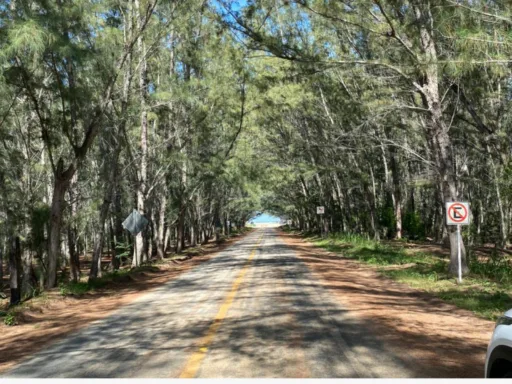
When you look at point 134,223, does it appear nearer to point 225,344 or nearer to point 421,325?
point 225,344

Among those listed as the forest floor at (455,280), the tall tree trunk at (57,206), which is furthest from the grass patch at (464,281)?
the tall tree trunk at (57,206)

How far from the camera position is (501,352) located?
285cm

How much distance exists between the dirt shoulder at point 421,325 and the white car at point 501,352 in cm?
209

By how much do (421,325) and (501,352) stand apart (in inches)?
199

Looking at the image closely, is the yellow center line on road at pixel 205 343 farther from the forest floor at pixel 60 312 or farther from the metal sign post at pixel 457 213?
the metal sign post at pixel 457 213

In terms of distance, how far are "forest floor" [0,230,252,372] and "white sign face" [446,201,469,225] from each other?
8.66 meters

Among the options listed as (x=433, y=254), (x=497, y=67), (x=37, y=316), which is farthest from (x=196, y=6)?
(x=433, y=254)

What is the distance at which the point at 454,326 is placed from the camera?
295 inches

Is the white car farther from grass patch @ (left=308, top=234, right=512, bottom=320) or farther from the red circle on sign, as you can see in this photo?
the red circle on sign

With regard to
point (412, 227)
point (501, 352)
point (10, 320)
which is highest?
point (501, 352)

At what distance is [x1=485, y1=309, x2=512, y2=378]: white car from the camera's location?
2.78m

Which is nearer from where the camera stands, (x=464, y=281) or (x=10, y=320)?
(x=10, y=320)

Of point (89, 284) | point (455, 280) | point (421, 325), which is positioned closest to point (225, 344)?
point (421, 325)

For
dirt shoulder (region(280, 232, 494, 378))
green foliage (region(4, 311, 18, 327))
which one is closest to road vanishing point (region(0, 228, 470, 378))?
dirt shoulder (region(280, 232, 494, 378))
